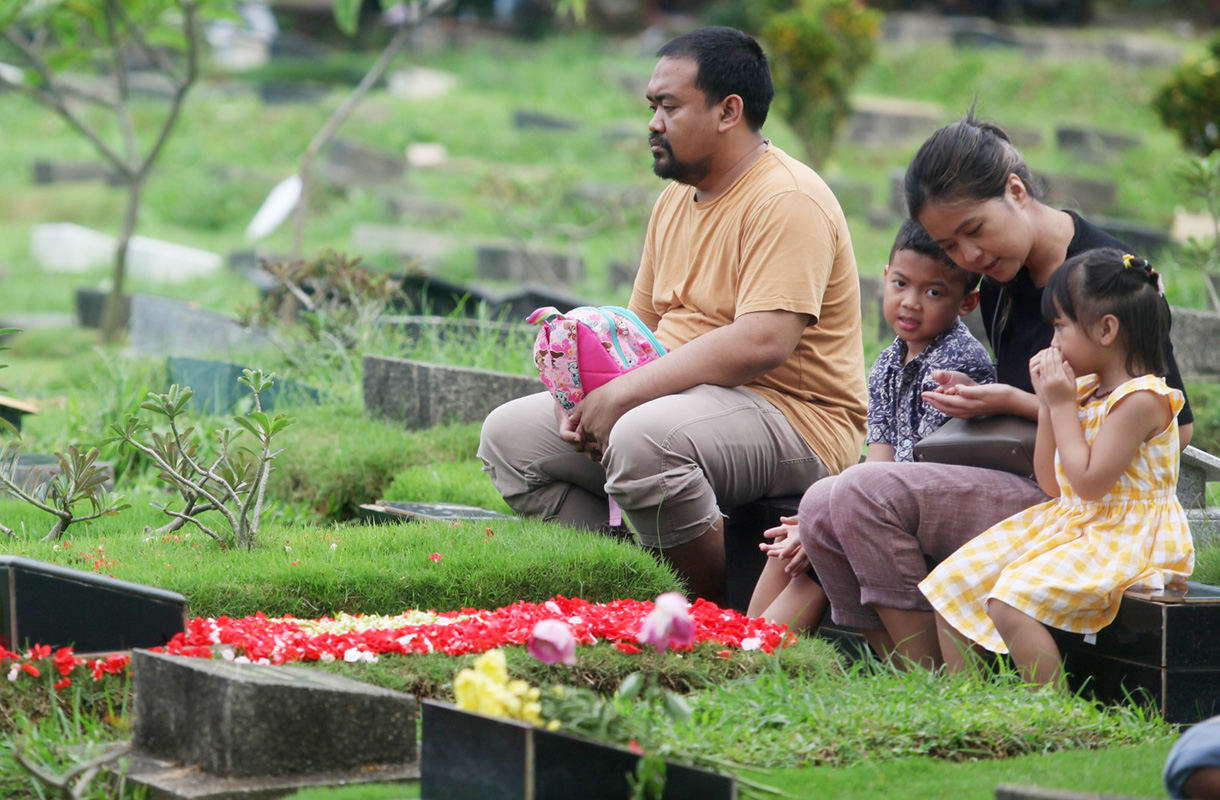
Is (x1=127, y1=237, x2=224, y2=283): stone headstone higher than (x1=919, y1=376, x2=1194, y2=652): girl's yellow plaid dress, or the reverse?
(x1=919, y1=376, x2=1194, y2=652): girl's yellow plaid dress

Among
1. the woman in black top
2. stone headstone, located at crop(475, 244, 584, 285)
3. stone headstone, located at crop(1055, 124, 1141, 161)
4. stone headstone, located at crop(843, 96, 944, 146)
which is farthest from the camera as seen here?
stone headstone, located at crop(843, 96, 944, 146)

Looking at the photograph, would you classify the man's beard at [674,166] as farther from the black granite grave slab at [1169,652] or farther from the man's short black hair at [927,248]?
the black granite grave slab at [1169,652]

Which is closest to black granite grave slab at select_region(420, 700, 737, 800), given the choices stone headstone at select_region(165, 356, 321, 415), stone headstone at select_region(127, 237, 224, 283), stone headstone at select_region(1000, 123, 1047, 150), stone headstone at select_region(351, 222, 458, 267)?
stone headstone at select_region(165, 356, 321, 415)

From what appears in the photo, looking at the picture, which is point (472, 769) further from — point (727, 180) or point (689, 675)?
point (727, 180)

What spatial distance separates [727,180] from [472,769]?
2.40 meters

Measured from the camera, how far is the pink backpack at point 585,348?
160 inches

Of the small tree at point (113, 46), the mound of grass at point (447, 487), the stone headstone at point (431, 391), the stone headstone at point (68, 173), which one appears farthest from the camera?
the stone headstone at point (68, 173)

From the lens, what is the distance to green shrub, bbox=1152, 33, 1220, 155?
10.1 metres

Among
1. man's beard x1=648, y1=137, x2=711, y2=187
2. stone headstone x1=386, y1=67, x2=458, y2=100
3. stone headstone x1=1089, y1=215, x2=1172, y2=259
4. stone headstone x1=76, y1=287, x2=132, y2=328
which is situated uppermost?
stone headstone x1=386, y1=67, x2=458, y2=100

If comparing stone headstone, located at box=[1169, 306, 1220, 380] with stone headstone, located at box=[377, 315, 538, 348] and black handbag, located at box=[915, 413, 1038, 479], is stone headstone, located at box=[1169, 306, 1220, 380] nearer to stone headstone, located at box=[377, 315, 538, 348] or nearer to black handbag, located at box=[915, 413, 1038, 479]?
stone headstone, located at box=[377, 315, 538, 348]

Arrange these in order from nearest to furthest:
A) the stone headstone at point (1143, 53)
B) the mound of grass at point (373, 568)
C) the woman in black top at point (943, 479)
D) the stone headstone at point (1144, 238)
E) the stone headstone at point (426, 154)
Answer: the woman in black top at point (943, 479) → the mound of grass at point (373, 568) → the stone headstone at point (1144, 238) → the stone headstone at point (426, 154) → the stone headstone at point (1143, 53)

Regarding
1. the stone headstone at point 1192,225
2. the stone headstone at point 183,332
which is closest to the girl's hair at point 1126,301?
the stone headstone at point 183,332

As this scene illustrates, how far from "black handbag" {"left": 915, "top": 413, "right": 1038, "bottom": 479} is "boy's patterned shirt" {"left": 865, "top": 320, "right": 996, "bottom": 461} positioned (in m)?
0.18

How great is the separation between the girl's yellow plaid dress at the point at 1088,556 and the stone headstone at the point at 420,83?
2308cm
